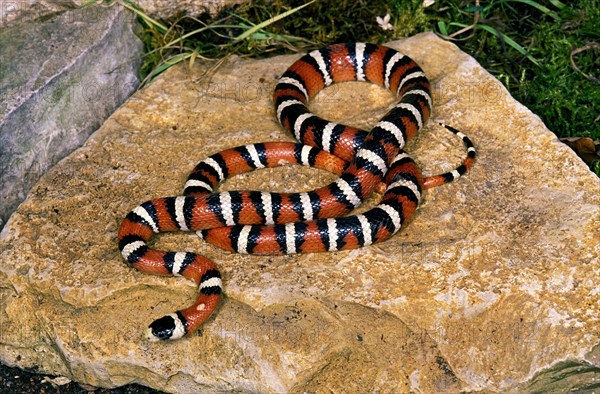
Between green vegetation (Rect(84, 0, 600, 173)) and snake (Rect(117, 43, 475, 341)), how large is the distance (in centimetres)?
118

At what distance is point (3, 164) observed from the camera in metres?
6.53

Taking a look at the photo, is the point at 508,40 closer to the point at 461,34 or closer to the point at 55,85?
the point at 461,34

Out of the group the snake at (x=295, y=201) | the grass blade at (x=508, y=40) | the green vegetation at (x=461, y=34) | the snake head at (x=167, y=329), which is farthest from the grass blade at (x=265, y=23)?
the snake head at (x=167, y=329)

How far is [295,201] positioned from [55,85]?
2456mm

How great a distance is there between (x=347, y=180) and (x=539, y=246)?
158 cm

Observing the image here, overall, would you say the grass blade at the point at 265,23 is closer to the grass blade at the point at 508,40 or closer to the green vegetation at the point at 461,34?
the green vegetation at the point at 461,34

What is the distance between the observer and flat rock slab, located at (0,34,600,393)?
5.39m

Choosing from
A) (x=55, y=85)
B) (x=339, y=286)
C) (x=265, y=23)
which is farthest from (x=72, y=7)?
(x=339, y=286)

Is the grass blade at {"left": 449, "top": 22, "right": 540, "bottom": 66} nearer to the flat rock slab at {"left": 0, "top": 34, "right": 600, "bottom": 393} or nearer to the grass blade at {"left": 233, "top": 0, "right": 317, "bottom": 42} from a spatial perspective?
the flat rock slab at {"left": 0, "top": 34, "right": 600, "bottom": 393}

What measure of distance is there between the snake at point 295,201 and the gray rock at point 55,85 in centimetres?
126

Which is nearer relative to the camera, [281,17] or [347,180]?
[347,180]

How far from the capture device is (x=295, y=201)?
6148 mm

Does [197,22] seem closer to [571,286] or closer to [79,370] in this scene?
[79,370]

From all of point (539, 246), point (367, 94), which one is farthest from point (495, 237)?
point (367, 94)
